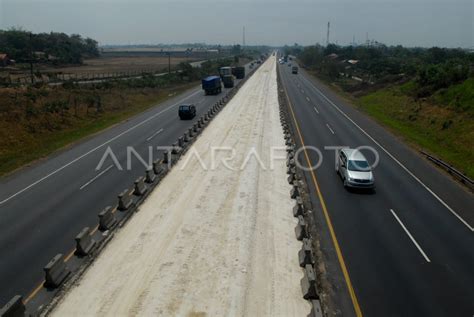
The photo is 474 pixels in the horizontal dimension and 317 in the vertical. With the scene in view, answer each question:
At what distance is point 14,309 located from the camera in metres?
11.0

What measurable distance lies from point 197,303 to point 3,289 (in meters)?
7.14

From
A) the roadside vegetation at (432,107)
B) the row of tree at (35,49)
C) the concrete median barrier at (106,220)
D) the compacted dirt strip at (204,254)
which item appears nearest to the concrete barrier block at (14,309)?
the compacted dirt strip at (204,254)

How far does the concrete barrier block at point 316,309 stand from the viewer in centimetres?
1188

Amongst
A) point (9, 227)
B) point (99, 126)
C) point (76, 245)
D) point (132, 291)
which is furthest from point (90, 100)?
point (132, 291)

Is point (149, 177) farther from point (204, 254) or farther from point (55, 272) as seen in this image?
point (55, 272)

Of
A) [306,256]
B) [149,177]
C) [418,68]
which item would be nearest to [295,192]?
[306,256]

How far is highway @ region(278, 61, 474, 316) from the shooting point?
13211mm

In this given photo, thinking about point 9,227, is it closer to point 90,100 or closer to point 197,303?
point 197,303

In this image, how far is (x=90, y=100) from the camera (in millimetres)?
50719

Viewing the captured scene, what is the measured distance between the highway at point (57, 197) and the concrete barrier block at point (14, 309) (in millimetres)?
1801

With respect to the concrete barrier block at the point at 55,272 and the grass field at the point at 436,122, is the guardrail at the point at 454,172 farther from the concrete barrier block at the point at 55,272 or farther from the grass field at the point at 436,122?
the concrete barrier block at the point at 55,272

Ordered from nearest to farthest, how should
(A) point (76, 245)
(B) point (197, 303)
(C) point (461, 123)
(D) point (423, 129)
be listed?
(B) point (197, 303) → (A) point (76, 245) → (C) point (461, 123) → (D) point (423, 129)

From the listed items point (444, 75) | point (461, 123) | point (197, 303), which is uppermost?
point (444, 75)

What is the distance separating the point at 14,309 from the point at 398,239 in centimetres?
1562
